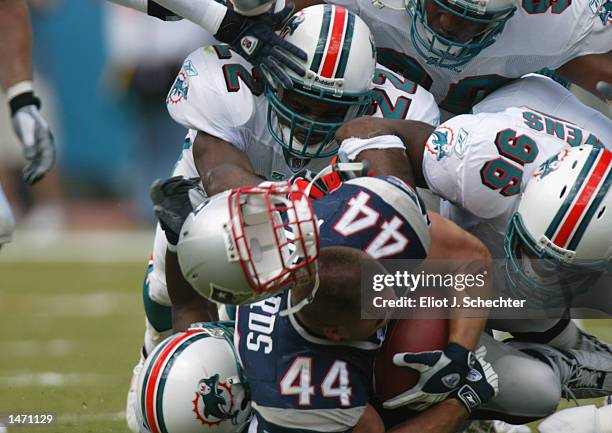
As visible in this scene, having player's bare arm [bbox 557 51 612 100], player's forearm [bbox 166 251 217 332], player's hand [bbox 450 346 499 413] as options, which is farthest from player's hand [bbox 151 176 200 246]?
player's bare arm [bbox 557 51 612 100]

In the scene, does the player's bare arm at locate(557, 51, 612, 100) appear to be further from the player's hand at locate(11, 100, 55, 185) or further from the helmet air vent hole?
the player's hand at locate(11, 100, 55, 185)

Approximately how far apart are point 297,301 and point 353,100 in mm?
1122

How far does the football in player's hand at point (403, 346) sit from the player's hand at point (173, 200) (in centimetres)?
78

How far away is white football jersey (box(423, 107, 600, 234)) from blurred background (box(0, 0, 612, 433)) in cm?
393

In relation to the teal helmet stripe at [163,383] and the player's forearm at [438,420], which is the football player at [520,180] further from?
the teal helmet stripe at [163,383]

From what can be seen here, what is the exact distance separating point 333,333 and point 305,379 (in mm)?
169

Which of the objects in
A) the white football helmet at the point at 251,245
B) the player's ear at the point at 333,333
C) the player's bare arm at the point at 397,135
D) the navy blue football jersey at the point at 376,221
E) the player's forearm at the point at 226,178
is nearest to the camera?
the white football helmet at the point at 251,245

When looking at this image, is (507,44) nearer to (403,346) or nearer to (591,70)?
(591,70)

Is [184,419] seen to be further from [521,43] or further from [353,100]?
[521,43]

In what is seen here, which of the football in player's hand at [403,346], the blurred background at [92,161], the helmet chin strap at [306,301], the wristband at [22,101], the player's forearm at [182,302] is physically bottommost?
the blurred background at [92,161]

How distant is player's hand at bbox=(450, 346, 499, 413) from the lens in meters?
3.77

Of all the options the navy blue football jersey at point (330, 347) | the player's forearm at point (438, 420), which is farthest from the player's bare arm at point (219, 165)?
the player's forearm at point (438, 420)

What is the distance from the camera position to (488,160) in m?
4.06

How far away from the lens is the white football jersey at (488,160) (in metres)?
4.08
